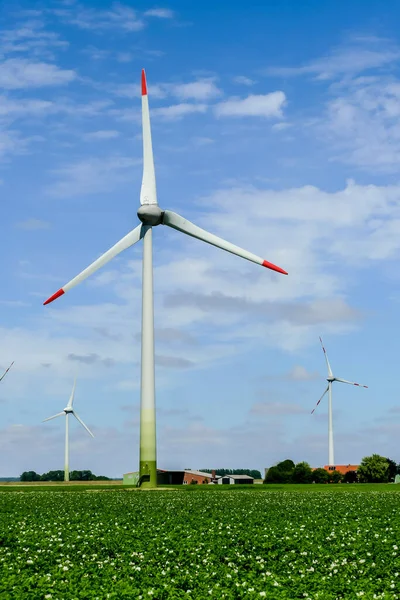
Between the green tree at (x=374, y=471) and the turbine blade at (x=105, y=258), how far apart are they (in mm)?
76669

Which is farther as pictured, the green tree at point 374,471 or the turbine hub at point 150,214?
the green tree at point 374,471

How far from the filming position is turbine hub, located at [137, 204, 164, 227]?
215 ft

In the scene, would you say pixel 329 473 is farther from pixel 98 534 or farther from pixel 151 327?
pixel 98 534

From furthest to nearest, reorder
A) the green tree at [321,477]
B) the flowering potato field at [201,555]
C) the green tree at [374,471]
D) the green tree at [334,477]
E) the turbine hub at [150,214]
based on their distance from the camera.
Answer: the green tree at [374,471] → the green tree at [334,477] → the green tree at [321,477] → the turbine hub at [150,214] → the flowering potato field at [201,555]

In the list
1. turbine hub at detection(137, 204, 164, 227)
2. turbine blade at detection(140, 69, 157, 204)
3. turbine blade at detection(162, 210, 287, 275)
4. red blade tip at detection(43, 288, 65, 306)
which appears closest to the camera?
turbine blade at detection(162, 210, 287, 275)

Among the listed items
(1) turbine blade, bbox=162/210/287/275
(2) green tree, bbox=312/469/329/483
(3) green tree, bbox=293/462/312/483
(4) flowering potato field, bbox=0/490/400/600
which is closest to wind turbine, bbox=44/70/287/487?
(1) turbine blade, bbox=162/210/287/275

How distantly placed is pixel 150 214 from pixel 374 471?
256 feet

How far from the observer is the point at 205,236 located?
63.3 meters

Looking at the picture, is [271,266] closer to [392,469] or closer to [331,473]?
[331,473]

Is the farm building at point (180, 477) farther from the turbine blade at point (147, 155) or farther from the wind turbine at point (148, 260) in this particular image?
the turbine blade at point (147, 155)

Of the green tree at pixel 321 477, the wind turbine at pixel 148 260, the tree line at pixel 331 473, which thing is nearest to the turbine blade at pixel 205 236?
the wind turbine at pixel 148 260

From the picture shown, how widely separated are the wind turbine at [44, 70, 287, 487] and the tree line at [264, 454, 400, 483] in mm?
59406

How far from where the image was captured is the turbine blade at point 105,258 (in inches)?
2416

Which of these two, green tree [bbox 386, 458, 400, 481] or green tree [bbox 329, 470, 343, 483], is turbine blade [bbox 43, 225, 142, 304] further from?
green tree [bbox 386, 458, 400, 481]
